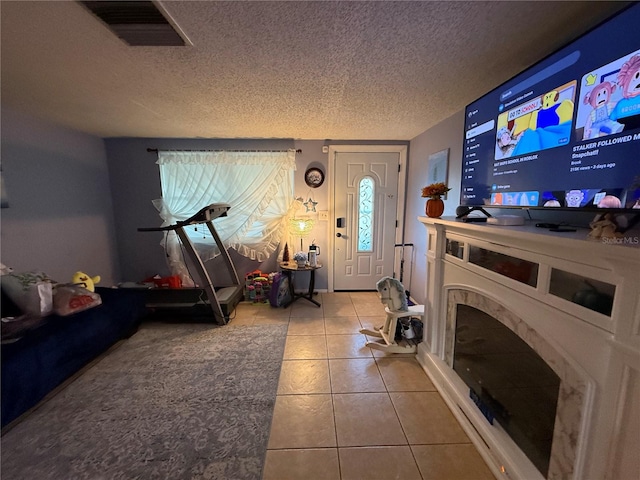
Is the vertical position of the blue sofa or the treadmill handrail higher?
the treadmill handrail

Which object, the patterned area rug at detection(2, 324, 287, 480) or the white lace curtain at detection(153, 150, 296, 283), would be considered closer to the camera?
the patterned area rug at detection(2, 324, 287, 480)

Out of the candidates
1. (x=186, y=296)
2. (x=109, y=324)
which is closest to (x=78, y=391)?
(x=109, y=324)

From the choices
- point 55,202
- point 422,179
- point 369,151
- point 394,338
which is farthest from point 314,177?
point 55,202

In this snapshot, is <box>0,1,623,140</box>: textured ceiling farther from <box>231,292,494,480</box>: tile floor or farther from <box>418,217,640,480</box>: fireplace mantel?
<box>231,292,494,480</box>: tile floor

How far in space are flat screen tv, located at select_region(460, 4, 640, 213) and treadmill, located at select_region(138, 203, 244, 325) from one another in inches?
101

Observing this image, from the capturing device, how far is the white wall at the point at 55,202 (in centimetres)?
240

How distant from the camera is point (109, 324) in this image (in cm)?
218

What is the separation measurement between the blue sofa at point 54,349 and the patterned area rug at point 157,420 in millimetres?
160

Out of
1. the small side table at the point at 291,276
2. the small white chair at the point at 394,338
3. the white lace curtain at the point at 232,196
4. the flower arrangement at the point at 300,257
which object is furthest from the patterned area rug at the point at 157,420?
the white lace curtain at the point at 232,196

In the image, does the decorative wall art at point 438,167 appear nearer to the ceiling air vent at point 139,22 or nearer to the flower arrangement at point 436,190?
the flower arrangement at point 436,190

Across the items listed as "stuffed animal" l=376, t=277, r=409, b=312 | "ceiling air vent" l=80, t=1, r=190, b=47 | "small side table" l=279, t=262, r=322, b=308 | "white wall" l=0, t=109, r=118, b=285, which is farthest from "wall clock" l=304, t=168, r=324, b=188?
"white wall" l=0, t=109, r=118, b=285

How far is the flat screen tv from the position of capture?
2.94ft

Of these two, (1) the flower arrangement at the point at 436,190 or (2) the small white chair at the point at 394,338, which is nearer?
(1) the flower arrangement at the point at 436,190

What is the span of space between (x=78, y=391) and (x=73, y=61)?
2177 millimetres
